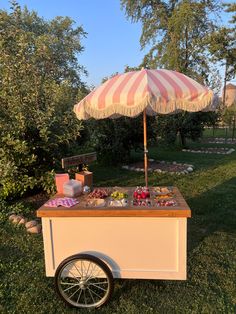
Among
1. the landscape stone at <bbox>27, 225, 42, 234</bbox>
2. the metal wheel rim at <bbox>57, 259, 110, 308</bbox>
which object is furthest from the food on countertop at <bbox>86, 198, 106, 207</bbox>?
the landscape stone at <bbox>27, 225, 42, 234</bbox>

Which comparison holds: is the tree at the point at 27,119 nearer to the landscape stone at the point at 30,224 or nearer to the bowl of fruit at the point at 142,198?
the landscape stone at the point at 30,224

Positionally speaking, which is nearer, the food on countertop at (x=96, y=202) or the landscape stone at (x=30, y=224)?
the food on countertop at (x=96, y=202)

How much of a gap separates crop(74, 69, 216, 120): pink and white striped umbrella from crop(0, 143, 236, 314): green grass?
74.8 inches

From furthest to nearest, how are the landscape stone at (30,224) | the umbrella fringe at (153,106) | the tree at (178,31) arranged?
the tree at (178,31), the landscape stone at (30,224), the umbrella fringe at (153,106)

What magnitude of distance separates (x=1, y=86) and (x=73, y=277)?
450 cm

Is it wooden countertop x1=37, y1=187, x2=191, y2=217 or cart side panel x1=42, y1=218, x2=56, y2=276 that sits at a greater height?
wooden countertop x1=37, y1=187, x2=191, y2=217

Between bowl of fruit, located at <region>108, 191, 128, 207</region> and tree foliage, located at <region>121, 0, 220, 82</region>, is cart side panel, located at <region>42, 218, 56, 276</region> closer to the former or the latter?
bowl of fruit, located at <region>108, 191, 128, 207</region>

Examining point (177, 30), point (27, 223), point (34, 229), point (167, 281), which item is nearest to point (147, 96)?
point (167, 281)

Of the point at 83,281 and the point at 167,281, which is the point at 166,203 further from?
the point at 83,281

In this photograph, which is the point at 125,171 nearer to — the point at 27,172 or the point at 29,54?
the point at 27,172

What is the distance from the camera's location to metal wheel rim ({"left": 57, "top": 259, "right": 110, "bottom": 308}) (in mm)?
3064

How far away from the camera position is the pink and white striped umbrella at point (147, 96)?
3.10m

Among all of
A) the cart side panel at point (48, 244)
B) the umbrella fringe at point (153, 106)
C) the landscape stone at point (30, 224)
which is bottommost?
the landscape stone at point (30, 224)

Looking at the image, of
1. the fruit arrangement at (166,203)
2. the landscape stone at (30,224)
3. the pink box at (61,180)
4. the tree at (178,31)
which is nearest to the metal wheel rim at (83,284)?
the fruit arrangement at (166,203)
